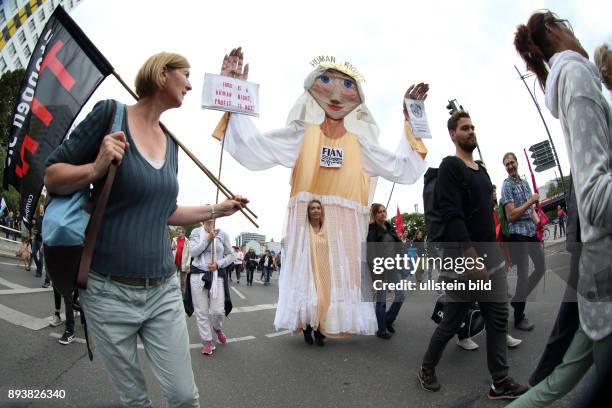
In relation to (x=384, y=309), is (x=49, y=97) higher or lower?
higher

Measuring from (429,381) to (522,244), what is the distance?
2.48m

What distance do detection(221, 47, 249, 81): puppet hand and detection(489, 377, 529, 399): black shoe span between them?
405 cm

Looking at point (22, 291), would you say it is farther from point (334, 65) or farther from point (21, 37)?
point (21, 37)

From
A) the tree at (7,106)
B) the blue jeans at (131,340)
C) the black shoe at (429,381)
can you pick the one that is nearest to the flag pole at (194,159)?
the blue jeans at (131,340)

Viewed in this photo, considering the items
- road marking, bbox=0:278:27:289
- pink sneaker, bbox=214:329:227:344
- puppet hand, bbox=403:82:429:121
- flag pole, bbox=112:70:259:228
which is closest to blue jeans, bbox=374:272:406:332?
pink sneaker, bbox=214:329:227:344

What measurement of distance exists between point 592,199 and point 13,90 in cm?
3841

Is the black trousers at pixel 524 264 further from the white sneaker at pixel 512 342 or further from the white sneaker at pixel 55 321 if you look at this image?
the white sneaker at pixel 55 321

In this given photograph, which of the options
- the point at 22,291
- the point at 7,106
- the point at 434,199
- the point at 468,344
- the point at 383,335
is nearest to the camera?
the point at 434,199

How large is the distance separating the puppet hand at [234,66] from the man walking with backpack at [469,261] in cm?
282

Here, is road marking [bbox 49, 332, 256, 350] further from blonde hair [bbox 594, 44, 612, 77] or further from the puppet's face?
blonde hair [bbox 594, 44, 612, 77]

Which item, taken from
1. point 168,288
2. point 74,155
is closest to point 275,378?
point 168,288

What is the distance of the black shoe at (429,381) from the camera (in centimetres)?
315

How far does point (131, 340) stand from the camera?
1758mm

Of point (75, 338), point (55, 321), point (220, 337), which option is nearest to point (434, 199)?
point (220, 337)
